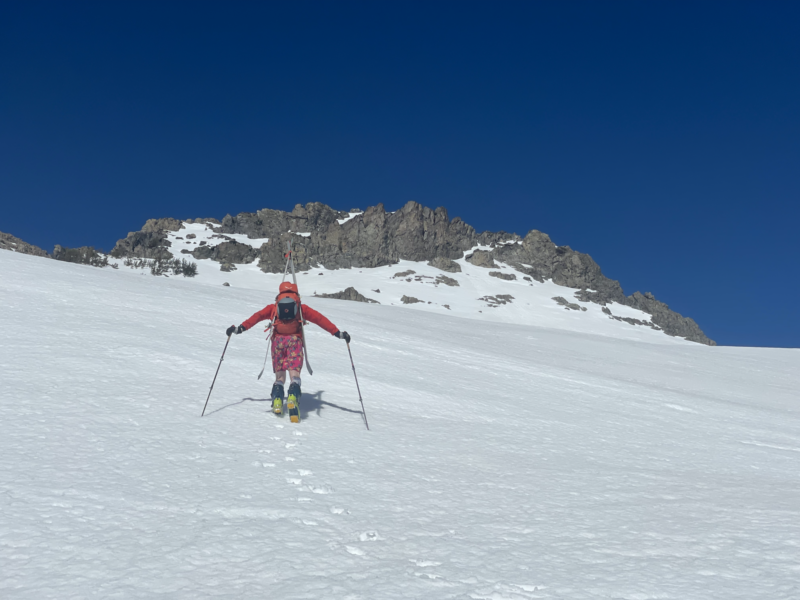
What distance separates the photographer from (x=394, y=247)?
120 m

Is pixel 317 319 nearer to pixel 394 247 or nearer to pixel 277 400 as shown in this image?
pixel 277 400

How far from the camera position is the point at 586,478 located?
17.5ft

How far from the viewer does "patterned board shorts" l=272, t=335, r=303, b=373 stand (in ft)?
→ 23.0

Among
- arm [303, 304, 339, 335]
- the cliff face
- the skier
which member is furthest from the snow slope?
→ the cliff face

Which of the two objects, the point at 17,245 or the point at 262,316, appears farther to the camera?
the point at 17,245

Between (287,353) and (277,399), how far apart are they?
2.73 feet

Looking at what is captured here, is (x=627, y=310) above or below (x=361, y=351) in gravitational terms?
above

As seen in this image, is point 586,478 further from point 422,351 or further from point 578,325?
point 578,325

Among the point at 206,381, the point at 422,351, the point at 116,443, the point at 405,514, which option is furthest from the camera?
the point at 422,351

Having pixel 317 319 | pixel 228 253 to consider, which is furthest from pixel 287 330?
pixel 228 253

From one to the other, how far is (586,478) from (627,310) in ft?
351

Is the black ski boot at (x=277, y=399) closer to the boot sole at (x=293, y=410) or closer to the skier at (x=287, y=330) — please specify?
the boot sole at (x=293, y=410)

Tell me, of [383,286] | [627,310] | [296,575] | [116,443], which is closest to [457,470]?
[296,575]

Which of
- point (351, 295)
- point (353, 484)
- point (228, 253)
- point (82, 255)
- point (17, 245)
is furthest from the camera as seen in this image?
point (228, 253)
